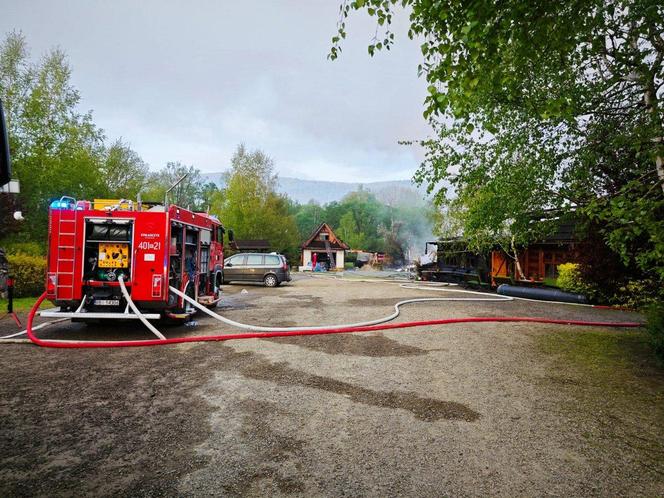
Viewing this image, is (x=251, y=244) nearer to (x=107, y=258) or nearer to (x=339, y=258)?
(x=339, y=258)

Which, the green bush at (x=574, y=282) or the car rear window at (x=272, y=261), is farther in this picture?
the car rear window at (x=272, y=261)

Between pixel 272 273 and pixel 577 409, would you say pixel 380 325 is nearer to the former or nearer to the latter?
pixel 577 409

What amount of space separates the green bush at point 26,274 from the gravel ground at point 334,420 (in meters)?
8.42

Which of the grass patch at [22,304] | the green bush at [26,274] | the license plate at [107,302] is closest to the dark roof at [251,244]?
the green bush at [26,274]

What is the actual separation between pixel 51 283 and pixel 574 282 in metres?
16.0

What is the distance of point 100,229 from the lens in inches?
289

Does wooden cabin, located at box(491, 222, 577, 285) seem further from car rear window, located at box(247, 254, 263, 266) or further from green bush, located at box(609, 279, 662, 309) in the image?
car rear window, located at box(247, 254, 263, 266)

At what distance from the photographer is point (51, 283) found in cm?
694

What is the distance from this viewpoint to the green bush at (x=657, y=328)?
217 inches

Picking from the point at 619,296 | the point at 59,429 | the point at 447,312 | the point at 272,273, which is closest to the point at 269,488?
the point at 59,429

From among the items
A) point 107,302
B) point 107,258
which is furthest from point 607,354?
point 107,258

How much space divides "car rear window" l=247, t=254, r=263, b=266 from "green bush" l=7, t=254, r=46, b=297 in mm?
8744

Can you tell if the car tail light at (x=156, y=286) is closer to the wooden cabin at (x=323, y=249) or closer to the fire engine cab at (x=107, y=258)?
the fire engine cab at (x=107, y=258)

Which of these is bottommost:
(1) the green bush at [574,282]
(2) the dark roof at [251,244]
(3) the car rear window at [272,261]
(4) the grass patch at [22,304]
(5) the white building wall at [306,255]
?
(4) the grass patch at [22,304]
